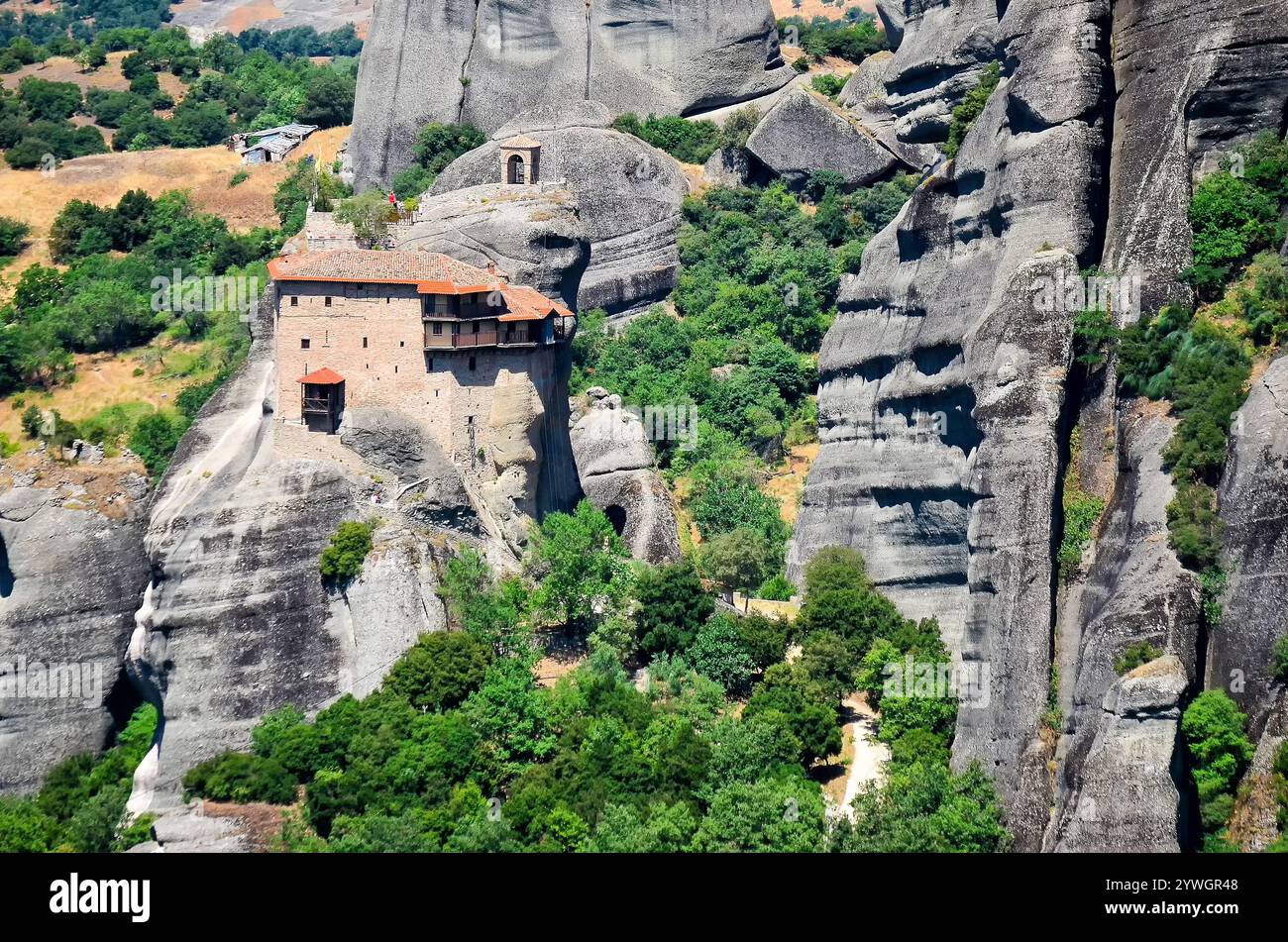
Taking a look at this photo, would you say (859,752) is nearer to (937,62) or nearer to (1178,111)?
(1178,111)

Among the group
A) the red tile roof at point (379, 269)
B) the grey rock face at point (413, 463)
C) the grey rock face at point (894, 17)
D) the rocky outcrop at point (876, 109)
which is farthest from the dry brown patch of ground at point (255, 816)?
the rocky outcrop at point (876, 109)

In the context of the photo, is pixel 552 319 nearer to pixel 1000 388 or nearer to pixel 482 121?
pixel 1000 388

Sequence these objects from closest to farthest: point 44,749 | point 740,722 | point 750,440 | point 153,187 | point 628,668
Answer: point 740,722 → point 628,668 → point 44,749 → point 750,440 → point 153,187

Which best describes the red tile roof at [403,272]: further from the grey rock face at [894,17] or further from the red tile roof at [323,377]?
the grey rock face at [894,17]

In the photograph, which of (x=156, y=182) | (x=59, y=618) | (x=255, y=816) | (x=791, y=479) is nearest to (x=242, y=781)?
(x=255, y=816)

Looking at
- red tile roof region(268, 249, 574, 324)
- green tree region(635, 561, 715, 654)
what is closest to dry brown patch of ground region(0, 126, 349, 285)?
red tile roof region(268, 249, 574, 324)

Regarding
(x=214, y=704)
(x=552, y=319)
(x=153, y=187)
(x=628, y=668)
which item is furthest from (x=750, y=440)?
(x=153, y=187)
